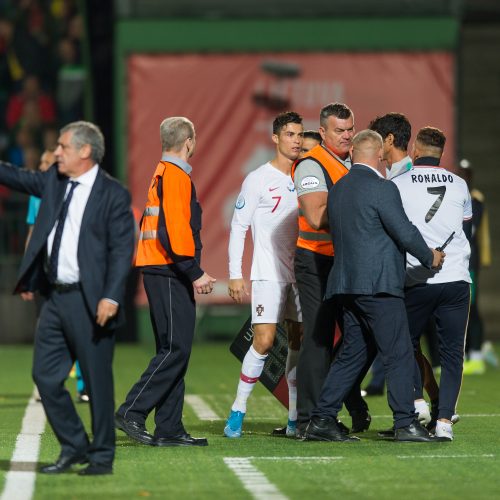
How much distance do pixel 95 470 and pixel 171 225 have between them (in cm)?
183

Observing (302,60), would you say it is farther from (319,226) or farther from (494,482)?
(494,482)

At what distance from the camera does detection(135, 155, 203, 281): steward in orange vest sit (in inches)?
359

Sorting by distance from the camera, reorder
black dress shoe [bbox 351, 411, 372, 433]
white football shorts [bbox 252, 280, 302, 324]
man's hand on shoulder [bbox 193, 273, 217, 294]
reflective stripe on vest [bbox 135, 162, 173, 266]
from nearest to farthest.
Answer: man's hand on shoulder [bbox 193, 273, 217, 294] → reflective stripe on vest [bbox 135, 162, 173, 266] → white football shorts [bbox 252, 280, 302, 324] → black dress shoe [bbox 351, 411, 372, 433]

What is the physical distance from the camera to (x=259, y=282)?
384 inches

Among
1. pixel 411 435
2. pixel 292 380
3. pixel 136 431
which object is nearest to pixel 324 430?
pixel 411 435

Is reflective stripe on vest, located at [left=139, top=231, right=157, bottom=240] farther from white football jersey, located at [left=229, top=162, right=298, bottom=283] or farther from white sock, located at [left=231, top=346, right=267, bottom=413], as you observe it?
white sock, located at [left=231, top=346, right=267, bottom=413]

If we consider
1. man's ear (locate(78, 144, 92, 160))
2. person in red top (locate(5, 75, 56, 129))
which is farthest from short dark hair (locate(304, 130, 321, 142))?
person in red top (locate(5, 75, 56, 129))

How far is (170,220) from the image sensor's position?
9141 millimetres

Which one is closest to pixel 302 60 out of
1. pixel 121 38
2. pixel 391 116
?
pixel 121 38

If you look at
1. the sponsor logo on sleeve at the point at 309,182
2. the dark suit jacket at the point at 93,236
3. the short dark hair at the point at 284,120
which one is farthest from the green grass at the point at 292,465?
the short dark hair at the point at 284,120

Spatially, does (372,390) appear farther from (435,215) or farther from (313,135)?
(435,215)

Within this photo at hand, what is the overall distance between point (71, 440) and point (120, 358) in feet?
31.5

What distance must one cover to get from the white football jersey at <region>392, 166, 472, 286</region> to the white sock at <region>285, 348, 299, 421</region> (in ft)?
3.42

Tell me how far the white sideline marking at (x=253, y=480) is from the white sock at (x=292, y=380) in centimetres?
123
